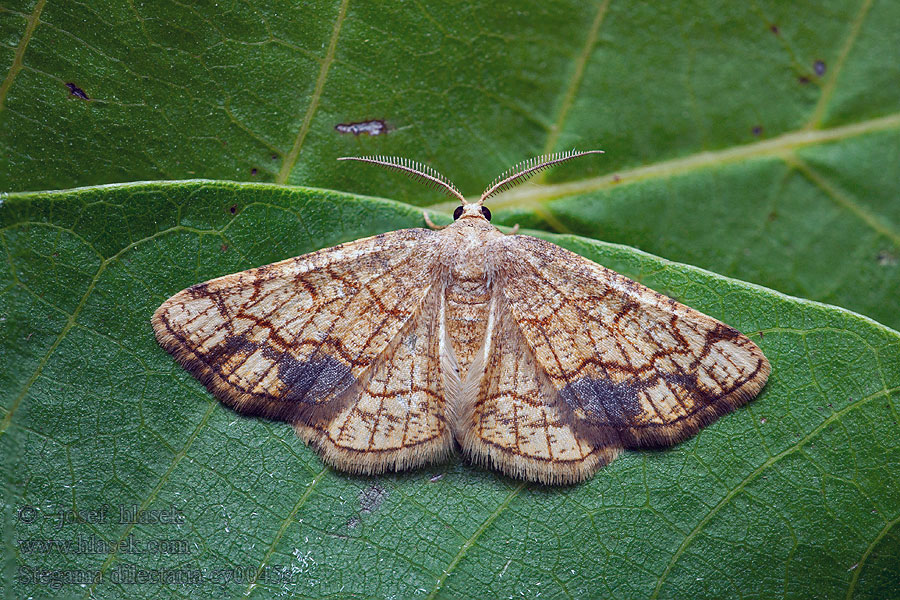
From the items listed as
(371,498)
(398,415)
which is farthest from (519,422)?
(371,498)

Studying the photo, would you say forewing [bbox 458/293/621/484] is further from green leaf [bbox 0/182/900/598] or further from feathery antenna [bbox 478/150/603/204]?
feathery antenna [bbox 478/150/603/204]

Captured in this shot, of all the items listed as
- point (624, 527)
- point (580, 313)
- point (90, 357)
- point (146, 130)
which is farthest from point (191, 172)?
point (624, 527)

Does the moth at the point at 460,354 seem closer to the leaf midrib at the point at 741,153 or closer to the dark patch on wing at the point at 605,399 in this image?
the dark patch on wing at the point at 605,399

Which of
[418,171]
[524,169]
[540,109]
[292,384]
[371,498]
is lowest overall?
[371,498]

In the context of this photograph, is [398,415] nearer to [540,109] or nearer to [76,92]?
[540,109]

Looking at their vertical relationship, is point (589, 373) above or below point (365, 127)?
below

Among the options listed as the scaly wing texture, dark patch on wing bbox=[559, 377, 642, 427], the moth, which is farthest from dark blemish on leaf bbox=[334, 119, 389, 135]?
dark patch on wing bbox=[559, 377, 642, 427]

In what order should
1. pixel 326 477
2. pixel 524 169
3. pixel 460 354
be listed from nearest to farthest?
1. pixel 326 477
2. pixel 460 354
3. pixel 524 169
